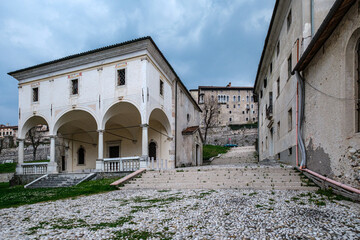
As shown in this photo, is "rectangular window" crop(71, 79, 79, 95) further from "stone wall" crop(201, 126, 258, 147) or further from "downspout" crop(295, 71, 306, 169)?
"stone wall" crop(201, 126, 258, 147)

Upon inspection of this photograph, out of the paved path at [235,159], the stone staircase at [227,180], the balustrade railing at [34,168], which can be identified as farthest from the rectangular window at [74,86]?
the paved path at [235,159]

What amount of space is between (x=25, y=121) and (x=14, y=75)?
3676 millimetres

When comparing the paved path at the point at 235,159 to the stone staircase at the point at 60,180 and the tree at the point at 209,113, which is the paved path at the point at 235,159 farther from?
the stone staircase at the point at 60,180

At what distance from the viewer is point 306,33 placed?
961 cm

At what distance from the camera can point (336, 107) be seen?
659 cm

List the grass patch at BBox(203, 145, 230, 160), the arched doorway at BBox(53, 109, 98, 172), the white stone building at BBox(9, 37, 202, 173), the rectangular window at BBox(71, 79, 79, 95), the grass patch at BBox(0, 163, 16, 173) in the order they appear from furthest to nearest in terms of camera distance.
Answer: the grass patch at BBox(203, 145, 230, 160) → the grass patch at BBox(0, 163, 16, 173) → the arched doorway at BBox(53, 109, 98, 172) → the rectangular window at BBox(71, 79, 79, 95) → the white stone building at BBox(9, 37, 202, 173)

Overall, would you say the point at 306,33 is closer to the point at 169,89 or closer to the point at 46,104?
the point at 169,89

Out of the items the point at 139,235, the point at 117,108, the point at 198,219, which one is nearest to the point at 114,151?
the point at 117,108

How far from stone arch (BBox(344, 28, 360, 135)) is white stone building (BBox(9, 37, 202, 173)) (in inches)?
391

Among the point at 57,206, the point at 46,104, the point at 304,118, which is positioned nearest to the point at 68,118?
the point at 46,104

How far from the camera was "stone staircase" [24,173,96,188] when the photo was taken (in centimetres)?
1338

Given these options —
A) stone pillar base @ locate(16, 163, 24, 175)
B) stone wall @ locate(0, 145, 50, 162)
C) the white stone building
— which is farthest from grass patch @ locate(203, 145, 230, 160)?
stone wall @ locate(0, 145, 50, 162)

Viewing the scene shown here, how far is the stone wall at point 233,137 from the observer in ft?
167

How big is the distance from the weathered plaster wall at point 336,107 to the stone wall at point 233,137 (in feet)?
143
